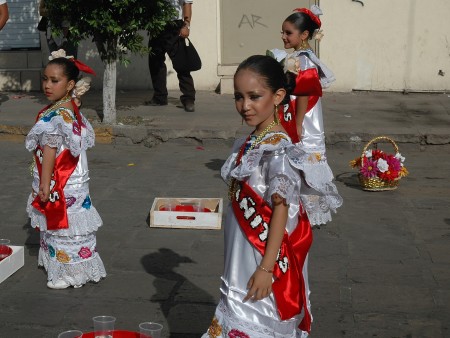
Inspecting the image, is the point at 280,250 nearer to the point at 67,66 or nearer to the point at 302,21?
the point at 67,66

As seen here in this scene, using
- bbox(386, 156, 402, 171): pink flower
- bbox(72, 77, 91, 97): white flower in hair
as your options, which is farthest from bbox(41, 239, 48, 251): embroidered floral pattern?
bbox(386, 156, 402, 171): pink flower

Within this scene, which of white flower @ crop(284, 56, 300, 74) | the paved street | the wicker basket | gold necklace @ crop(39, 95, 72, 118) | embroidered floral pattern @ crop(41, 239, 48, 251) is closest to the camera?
white flower @ crop(284, 56, 300, 74)

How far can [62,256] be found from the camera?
5.88 metres

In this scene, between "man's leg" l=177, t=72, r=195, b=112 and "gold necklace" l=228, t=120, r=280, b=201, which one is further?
"man's leg" l=177, t=72, r=195, b=112

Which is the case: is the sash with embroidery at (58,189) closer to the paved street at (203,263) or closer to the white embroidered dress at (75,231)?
the white embroidered dress at (75,231)

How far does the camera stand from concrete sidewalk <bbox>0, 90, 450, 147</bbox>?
10625 millimetres

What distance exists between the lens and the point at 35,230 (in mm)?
7250

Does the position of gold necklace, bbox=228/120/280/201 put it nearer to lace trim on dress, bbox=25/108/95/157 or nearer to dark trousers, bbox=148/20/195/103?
lace trim on dress, bbox=25/108/95/157

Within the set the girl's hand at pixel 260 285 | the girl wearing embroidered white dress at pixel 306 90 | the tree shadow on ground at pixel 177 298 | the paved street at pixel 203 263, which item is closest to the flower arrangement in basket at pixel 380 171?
the paved street at pixel 203 263

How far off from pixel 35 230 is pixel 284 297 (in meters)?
3.89

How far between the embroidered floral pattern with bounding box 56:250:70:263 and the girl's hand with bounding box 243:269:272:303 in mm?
2414

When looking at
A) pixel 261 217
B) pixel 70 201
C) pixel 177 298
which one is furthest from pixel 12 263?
pixel 261 217

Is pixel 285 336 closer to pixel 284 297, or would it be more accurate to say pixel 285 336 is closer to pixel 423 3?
pixel 284 297

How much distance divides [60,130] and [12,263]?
3.91 ft
